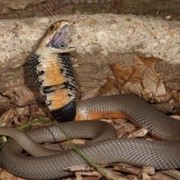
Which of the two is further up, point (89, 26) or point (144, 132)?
point (89, 26)

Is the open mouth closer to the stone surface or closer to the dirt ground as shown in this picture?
the stone surface

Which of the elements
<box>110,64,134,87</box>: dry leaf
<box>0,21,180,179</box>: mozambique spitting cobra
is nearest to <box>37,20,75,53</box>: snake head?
<box>0,21,180,179</box>: mozambique spitting cobra

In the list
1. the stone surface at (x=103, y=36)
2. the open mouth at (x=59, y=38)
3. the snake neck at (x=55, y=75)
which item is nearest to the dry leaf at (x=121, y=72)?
the stone surface at (x=103, y=36)

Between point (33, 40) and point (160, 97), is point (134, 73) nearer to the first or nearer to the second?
point (160, 97)

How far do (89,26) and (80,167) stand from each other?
1.63 meters

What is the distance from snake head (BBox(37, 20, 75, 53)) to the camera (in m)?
5.14

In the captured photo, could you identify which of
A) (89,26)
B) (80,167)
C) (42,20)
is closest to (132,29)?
(89,26)

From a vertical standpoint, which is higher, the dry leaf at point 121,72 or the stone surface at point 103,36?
the stone surface at point 103,36

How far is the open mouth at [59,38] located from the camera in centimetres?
521

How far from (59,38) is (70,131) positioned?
908 millimetres

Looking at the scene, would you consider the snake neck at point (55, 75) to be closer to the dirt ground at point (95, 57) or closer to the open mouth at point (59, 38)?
the open mouth at point (59, 38)

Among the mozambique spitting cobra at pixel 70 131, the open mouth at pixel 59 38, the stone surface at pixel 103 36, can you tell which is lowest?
the mozambique spitting cobra at pixel 70 131

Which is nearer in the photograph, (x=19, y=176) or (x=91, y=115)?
(x=19, y=176)

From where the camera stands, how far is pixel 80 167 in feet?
15.4
